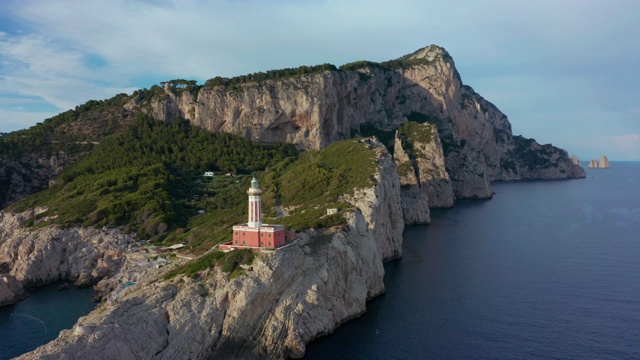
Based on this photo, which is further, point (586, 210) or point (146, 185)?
point (586, 210)

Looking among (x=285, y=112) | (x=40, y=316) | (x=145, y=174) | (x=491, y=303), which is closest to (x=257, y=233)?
(x=491, y=303)

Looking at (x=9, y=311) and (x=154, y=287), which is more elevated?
(x=154, y=287)

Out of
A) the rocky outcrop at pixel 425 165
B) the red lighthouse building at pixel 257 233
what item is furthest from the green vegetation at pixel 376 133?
the red lighthouse building at pixel 257 233

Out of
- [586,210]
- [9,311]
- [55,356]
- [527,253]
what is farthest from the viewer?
[586,210]

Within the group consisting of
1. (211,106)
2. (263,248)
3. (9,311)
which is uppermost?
(211,106)

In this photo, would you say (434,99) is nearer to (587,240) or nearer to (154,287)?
(587,240)

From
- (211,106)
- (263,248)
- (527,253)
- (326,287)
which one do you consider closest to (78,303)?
(263,248)

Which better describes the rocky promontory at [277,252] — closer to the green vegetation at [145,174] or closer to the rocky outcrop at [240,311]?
the rocky outcrop at [240,311]

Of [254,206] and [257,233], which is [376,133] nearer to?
[254,206]
